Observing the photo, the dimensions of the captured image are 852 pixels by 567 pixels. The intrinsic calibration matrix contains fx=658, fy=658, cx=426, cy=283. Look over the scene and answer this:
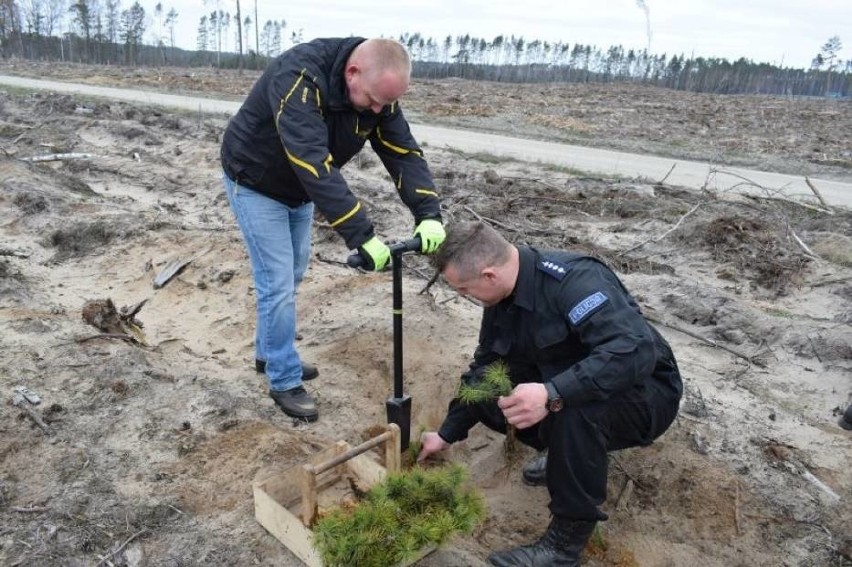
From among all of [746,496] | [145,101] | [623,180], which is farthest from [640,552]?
[145,101]

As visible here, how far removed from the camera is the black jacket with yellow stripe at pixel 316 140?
3.01 m

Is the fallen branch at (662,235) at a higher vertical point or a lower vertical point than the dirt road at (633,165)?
lower

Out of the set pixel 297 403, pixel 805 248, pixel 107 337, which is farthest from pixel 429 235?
pixel 805 248

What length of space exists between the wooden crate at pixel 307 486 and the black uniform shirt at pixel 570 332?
1.53 feet

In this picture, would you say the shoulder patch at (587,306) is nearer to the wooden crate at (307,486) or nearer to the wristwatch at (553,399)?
the wristwatch at (553,399)

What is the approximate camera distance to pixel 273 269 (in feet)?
11.4

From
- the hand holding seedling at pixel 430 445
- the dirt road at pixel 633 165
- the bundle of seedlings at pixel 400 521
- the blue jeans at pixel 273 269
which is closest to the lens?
the bundle of seedlings at pixel 400 521

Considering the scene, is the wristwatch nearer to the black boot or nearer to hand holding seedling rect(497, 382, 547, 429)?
hand holding seedling rect(497, 382, 547, 429)

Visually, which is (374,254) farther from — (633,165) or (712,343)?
(633,165)

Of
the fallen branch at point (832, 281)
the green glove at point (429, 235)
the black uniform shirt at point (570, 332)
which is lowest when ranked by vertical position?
the fallen branch at point (832, 281)

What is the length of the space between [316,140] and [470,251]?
3.25ft

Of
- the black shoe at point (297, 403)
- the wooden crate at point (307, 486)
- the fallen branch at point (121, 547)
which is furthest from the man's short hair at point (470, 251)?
the fallen branch at point (121, 547)

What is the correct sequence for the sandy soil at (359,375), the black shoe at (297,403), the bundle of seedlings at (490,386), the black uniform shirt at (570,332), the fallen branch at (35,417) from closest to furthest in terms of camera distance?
1. the black uniform shirt at (570,332)
2. the bundle of seedlings at (490,386)
3. the sandy soil at (359,375)
4. the fallen branch at (35,417)
5. the black shoe at (297,403)

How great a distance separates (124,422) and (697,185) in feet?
32.9
